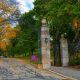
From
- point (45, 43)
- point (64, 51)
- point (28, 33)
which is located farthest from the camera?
point (28, 33)

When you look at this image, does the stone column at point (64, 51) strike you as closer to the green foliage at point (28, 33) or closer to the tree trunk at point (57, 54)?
the tree trunk at point (57, 54)

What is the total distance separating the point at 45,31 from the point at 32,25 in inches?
1636

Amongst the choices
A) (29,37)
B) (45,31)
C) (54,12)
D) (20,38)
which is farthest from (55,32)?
(20,38)

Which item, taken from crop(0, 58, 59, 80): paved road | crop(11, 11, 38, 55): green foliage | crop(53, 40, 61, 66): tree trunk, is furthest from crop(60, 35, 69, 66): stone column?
crop(11, 11, 38, 55): green foliage

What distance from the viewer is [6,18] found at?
2429 inches

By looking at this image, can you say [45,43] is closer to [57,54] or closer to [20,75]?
[57,54]

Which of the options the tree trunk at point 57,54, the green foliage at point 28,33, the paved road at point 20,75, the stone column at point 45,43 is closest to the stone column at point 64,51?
the tree trunk at point 57,54

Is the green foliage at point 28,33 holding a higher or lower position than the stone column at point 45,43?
higher

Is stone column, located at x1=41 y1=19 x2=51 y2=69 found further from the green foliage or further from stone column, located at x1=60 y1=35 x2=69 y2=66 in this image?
the green foliage

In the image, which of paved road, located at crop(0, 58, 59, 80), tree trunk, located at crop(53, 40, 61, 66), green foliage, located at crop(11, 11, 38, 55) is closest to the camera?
paved road, located at crop(0, 58, 59, 80)

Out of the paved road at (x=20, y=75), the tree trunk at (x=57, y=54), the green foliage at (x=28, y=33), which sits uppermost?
the green foliage at (x=28, y=33)

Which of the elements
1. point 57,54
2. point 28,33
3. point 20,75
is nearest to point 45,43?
point 57,54

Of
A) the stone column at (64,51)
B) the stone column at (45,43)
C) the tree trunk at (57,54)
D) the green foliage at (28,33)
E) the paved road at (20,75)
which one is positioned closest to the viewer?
the paved road at (20,75)

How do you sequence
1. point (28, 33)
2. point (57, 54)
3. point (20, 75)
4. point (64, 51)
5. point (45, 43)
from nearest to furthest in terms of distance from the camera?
point (20, 75) < point (64, 51) < point (45, 43) < point (57, 54) < point (28, 33)
